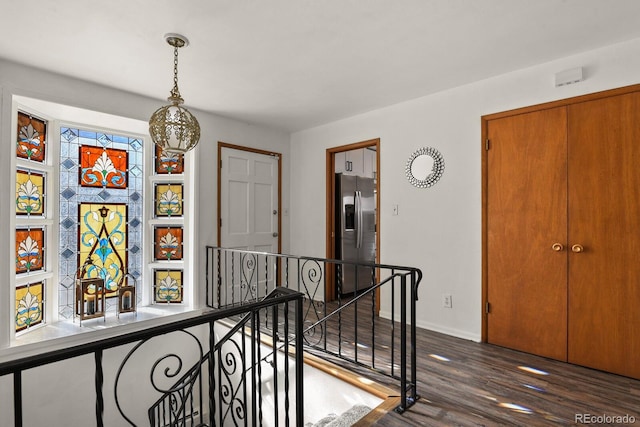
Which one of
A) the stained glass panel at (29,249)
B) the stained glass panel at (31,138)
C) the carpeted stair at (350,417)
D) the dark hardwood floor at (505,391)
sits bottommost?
the carpeted stair at (350,417)

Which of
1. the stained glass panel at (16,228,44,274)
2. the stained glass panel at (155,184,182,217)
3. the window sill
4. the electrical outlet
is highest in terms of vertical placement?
the stained glass panel at (155,184,182,217)

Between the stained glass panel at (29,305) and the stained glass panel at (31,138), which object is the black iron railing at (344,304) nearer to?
the stained glass panel at (29,305)

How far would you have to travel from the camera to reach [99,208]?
3.60 metres

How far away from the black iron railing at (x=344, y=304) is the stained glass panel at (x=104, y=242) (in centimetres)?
92

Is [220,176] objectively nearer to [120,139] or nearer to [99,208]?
[120,139]

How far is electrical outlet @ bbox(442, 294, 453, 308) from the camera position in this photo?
3.28 meters

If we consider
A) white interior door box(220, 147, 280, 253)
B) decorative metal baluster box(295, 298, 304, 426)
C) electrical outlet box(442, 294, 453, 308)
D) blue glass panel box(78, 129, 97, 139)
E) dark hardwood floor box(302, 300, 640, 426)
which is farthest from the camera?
white interior door box(220, 147, 280, 253)

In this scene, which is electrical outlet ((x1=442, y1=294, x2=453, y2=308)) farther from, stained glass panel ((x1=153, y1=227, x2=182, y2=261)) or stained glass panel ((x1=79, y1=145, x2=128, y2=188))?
stained glass panel ((x1=79, y1=145, x2=128, y2=188))

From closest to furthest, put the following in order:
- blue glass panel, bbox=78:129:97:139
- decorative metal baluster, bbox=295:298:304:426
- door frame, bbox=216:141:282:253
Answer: decorative metal baluster, bbox=295:298:304:426 → blue glass panel, bbox=78:129:97:139 → door frame, bbox=216:141:282:253

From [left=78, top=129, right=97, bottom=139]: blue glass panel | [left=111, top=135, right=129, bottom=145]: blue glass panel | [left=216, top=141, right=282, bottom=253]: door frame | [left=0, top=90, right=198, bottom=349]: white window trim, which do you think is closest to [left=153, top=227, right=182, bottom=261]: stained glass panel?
[left=0, top=90, right=198, bottom=349]: white window trim

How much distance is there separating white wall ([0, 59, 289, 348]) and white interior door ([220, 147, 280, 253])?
0.14 m

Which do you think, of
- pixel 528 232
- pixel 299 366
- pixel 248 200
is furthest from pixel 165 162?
pixel 528 232

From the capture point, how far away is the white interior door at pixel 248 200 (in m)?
4.20

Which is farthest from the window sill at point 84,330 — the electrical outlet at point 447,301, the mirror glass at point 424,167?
the mirror glass at point 424,167
